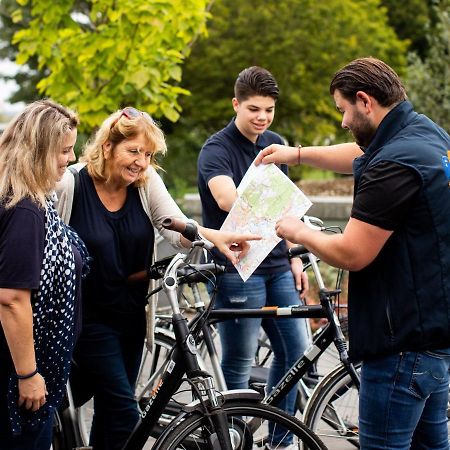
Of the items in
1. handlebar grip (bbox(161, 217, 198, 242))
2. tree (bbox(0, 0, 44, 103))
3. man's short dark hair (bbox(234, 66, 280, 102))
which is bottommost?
handlebar grip (bbox(161, 217, 198, 242))

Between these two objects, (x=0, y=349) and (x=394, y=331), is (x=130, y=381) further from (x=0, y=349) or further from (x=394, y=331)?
(x=394, y=331)

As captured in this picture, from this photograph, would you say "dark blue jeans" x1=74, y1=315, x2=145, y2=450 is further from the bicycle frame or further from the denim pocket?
the denim pocket

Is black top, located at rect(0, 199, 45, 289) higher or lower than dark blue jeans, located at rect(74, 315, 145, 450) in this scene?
higher

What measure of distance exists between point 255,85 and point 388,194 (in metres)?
1.86

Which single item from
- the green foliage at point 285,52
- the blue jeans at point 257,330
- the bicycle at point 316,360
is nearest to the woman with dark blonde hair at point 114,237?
the bicycle at point 316,360

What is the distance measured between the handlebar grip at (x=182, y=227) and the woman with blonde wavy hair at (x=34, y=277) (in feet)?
1.49

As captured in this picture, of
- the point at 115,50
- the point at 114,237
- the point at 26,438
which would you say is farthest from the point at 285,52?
the point at 26,438

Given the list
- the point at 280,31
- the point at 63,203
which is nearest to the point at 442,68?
the point at 280,31

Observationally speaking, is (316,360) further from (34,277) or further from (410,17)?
(410,17)

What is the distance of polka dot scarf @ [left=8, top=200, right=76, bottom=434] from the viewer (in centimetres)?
310

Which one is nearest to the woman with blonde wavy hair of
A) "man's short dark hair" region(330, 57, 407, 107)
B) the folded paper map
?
the folded paper map

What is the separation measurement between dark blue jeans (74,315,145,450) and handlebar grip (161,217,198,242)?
0.52 metres

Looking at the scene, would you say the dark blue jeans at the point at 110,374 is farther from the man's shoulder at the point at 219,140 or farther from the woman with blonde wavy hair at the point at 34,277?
the man's shoulder at the point at 219,140

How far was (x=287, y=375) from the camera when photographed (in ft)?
14.0
